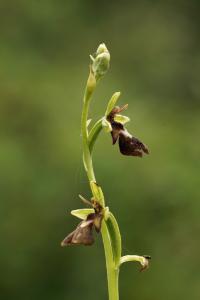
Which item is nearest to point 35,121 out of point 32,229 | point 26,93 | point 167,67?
point 26,93

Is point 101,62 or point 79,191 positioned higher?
point 79,191

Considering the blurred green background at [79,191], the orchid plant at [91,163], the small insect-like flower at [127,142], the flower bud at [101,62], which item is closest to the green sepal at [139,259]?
the orchid plant at [91,163]

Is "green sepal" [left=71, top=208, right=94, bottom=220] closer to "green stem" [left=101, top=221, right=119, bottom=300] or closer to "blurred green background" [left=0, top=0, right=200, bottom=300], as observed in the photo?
"green stem" [left=101, top=221, right=119, bottom=300]

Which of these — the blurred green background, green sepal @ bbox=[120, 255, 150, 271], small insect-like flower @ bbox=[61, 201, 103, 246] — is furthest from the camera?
the blurred green background

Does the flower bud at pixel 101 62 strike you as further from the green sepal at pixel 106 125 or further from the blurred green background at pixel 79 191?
the blurred green background at pixel 79 191

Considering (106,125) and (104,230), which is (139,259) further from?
(106,125)

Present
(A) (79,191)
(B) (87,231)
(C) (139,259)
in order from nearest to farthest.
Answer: (B) (87,231)
(C) (139,259)
(A) (79,191)

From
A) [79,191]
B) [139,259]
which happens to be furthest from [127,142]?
[79,191]

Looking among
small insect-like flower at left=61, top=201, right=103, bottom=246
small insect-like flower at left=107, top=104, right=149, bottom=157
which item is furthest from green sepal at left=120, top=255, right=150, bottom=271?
small insect-like flower at left=107, top=104, right=149, bottom=157
